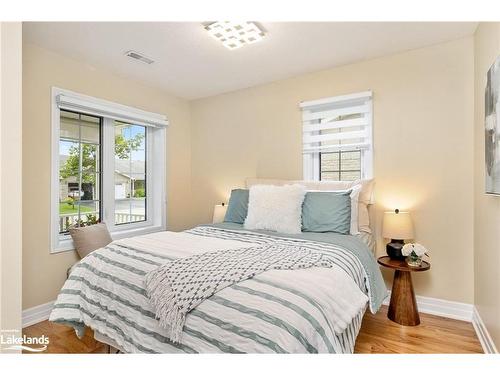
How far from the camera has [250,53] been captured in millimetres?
2588

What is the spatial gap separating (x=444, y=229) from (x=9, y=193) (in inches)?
117

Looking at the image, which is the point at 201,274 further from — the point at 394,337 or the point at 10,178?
the point at 394,337

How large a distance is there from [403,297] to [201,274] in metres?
1.79

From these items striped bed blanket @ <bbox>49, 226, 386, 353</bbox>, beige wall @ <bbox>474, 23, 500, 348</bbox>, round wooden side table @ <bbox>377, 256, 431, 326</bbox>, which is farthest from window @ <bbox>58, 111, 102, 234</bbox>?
beige wall @ <bbox>474, 23, 500, 348</bbox>

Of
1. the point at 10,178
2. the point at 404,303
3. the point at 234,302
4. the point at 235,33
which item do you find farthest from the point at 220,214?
the point at 10,178

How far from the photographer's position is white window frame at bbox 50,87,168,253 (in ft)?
8.40

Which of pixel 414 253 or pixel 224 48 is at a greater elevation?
pixel 224 48

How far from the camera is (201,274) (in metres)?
1.32

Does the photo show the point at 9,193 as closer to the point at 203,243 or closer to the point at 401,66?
the point at 203,243

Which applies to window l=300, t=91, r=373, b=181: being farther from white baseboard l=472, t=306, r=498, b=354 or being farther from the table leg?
white baseboard l=472, t=306, r=498, b=354

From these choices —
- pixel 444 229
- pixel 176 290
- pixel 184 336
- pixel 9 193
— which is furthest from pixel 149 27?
pixel 444 229

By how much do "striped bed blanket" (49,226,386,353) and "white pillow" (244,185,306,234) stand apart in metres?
0.20

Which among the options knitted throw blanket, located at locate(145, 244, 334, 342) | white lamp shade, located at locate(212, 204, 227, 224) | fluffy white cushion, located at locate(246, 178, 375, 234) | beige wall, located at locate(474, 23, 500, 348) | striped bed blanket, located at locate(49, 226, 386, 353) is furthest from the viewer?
white lamp shade, located at locate(212, 204, 227, 224)

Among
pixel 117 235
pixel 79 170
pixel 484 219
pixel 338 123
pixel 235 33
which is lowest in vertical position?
pixel 117 235
